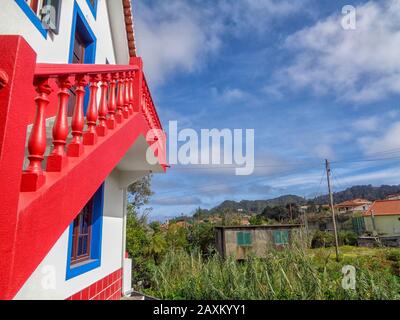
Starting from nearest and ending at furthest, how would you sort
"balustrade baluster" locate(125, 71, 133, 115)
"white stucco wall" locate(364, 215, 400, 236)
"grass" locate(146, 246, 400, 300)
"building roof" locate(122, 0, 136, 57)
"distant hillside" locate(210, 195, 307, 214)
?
"balustrade baluster" locate(125, 71, 133, 115), "building roof" locate(122, 0, 136, 57), "grass" locate(146, 246, 400, 300), "distant hillside" locate(210, 195, 307, 214), "white stucco wall" locate(364, 215, 400, 236)

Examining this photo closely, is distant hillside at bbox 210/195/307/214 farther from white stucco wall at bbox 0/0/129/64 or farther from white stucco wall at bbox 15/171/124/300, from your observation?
white stucco wall at bbox 0/0/129/64

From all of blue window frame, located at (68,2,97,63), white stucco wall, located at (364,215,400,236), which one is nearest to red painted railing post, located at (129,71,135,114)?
blue window frame, located at (68,2,97,63)

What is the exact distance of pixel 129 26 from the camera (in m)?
6.57

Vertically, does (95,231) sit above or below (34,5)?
below

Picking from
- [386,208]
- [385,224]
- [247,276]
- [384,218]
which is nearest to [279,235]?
[247,276]

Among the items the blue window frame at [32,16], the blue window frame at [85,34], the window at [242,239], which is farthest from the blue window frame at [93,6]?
the window at [242,239]

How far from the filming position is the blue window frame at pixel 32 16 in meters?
2.92

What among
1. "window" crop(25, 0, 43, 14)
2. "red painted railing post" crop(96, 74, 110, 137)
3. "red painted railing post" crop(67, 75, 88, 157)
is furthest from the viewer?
"window" crop(25, 0, 43, 14)

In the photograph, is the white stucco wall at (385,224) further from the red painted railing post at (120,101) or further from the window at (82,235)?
the red painted railing post at (120,101)

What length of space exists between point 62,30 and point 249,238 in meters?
15.3

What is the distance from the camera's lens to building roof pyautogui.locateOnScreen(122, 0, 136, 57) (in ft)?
21.1

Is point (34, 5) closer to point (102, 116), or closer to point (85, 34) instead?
point (85, 34)
